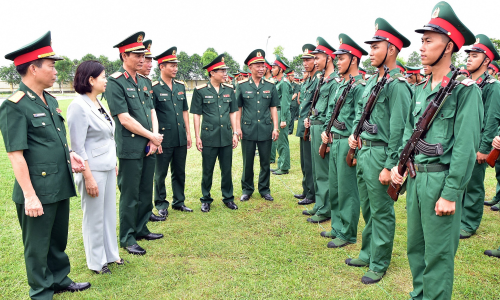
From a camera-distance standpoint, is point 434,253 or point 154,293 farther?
point 154,293

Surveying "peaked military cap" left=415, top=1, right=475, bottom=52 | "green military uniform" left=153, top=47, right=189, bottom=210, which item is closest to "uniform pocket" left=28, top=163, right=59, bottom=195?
"green military uniform" left=153, top=47, right=189, bottom=210

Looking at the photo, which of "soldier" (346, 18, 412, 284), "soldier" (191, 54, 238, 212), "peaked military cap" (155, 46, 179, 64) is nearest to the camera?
"soldier" (346, 18, 412, 284)

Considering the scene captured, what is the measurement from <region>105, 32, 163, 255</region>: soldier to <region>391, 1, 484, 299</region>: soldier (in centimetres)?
289

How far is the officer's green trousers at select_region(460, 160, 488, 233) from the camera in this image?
4457 mm

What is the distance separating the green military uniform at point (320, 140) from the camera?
4.83 metres

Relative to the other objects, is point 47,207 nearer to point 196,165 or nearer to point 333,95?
point 333,95

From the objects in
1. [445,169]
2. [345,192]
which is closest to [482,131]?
[345,192]

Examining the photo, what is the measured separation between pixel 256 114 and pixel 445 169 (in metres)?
3.73

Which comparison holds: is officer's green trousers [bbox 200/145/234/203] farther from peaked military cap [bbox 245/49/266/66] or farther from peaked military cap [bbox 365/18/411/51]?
peaked military cap [bbox 365/18/411/51]

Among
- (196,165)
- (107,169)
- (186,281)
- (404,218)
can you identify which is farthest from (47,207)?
(196,165)

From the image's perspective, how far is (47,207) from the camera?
109 inches

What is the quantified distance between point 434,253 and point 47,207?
3.05m

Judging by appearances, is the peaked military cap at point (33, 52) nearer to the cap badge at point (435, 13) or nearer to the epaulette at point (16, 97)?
the epaulette at point (16, 97)

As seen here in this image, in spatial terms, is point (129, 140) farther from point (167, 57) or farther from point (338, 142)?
point (338, 142)
